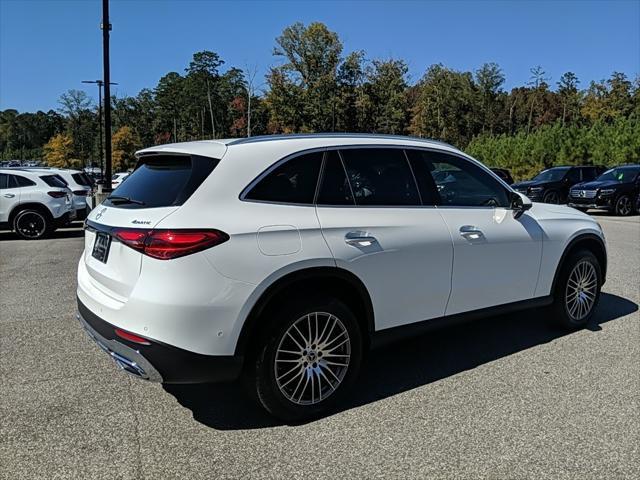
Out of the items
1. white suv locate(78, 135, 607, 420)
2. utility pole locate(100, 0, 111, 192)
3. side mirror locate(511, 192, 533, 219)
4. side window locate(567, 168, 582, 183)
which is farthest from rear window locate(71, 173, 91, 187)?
side window locate(567, 168, 582, 183)

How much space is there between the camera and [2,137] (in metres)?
115

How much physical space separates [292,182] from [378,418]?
5.28 ft

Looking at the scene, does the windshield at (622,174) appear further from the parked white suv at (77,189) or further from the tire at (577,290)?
the parked white suv at (77,189)

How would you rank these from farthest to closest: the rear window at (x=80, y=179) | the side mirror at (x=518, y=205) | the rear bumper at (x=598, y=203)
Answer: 1. the rear bumper at (x=598, y=203)
2. the rear window at (x=80, y=179)
3. the side mirror at (x=518, y=205)

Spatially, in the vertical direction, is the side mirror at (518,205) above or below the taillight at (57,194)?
above

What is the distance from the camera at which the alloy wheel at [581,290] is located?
5.19 metres

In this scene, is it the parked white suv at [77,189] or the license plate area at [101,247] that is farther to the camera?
the parked white suv at [77,189]

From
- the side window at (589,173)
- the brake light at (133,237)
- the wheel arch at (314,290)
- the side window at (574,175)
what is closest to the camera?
the brake light at (133,237)

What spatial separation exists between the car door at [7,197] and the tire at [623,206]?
18.1 m

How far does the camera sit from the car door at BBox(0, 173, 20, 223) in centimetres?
1230

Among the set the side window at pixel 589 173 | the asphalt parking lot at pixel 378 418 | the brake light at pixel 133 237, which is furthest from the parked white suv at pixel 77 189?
the side window at pixel 589 173

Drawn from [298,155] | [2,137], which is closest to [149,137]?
[2,137]

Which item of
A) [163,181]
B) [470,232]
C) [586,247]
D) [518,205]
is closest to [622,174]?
[586,247]

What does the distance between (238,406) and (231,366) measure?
667 millimetres
